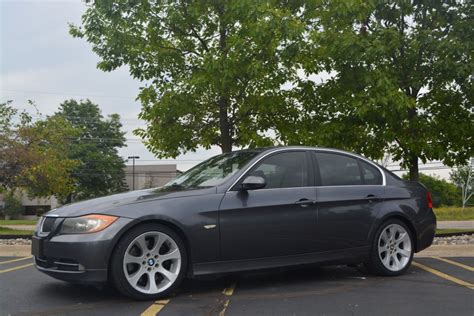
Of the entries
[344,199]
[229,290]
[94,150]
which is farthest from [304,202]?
[94,150]

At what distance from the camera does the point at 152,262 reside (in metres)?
4.91

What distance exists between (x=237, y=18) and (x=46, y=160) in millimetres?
13056

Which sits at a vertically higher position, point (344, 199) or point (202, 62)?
point (202, 62)

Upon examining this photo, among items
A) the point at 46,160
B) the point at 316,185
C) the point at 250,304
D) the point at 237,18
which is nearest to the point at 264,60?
the point at 237,18

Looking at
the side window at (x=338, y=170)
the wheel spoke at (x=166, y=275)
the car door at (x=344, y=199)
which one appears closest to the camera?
the wheel spoke at (x=166, y=275)

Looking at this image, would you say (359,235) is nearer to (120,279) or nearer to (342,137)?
(120,279)

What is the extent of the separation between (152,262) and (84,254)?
627 mm

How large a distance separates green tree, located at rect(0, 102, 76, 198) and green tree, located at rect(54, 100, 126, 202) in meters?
33.4

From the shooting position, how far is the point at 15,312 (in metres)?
4.51

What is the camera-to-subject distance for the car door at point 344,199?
5.77 m

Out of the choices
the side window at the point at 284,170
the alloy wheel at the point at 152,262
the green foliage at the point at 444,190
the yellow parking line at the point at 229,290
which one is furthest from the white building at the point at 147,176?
the alloy wheel at the point at 152,262

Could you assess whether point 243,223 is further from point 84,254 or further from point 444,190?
point 444,190

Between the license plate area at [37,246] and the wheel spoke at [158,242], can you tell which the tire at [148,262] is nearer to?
the wheel spoke at [158,242]

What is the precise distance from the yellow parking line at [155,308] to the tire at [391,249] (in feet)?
8.42
